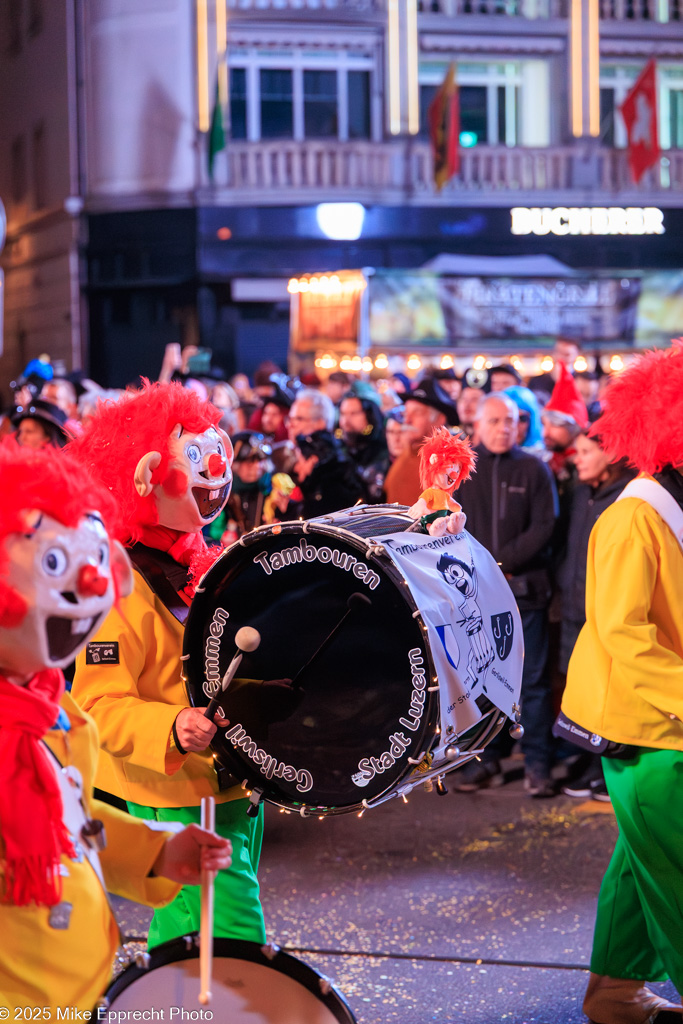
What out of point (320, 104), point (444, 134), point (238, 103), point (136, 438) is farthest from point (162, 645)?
point (320, 104)

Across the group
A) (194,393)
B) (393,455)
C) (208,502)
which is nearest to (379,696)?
(208,502)

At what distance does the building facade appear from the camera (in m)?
20.0

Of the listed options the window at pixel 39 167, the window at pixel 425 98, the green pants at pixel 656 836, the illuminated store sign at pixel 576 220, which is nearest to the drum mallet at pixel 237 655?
the green pants at pixel 656 836

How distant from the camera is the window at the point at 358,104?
68.6ft

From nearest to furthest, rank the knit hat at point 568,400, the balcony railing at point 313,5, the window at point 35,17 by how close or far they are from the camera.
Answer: the knit hat at point 568,400
the window at point 35,17
the balcony railing at point 313,5

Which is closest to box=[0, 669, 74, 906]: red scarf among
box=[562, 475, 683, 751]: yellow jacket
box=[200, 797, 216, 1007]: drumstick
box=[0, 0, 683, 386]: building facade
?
box=[200, 797, 216, 1007]: drumstick

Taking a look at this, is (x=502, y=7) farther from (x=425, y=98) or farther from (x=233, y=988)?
(x=233, y=988)

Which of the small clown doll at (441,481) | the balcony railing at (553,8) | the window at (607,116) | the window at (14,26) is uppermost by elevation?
the balcony railing at (553,8)

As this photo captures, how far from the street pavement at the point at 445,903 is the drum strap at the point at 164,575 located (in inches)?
64.7

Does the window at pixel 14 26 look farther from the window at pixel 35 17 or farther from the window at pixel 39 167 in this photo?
the window at pixel 39 167

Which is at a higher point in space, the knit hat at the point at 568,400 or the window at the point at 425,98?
the window at the point at 425,98

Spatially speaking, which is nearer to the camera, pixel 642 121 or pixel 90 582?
pixel 90 582

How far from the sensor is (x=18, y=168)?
72.3ft

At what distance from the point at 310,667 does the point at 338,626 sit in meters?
0.14
